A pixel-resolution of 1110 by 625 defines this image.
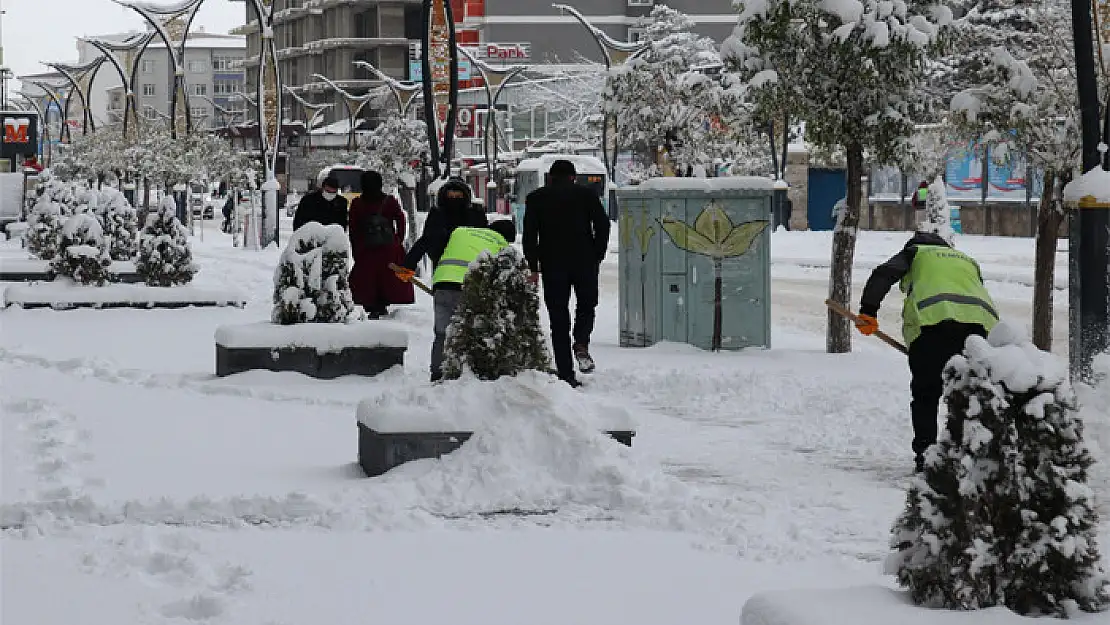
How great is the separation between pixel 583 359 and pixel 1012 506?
32.0 ft

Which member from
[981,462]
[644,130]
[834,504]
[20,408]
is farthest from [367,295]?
[644,130]

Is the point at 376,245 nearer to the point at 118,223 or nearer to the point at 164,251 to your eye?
the point at 164,251

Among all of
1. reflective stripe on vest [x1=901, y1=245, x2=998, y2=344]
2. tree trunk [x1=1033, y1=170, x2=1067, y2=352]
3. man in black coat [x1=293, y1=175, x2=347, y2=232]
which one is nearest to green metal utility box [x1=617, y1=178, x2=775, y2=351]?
tree trunk [x1=1033, y1=170, x2=1067, y2=352]

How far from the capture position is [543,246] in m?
13.5

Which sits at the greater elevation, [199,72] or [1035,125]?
[199,72]

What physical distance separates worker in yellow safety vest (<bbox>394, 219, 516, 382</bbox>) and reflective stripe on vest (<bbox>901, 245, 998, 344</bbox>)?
13.3 feet

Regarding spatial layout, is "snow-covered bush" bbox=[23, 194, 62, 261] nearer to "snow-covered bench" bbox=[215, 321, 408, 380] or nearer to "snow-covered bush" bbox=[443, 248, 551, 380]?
"snow-covered bench" bbox=[215, 321, 408, 380]

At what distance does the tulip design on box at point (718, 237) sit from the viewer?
1600 cm

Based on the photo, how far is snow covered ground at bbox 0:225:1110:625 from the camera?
5996 millimetres

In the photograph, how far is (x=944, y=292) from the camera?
8523mm

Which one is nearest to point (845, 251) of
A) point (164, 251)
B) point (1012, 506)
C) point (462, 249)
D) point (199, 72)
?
point (462, 249)

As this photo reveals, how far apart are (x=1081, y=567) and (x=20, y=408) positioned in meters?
8.44

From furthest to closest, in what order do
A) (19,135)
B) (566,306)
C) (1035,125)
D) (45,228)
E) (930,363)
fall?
1. (19,135)
2. (45,228)
3. (1035,125)
4. (566,306)
5. (930,363)

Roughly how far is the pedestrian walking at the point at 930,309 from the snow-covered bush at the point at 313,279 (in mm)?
5840
